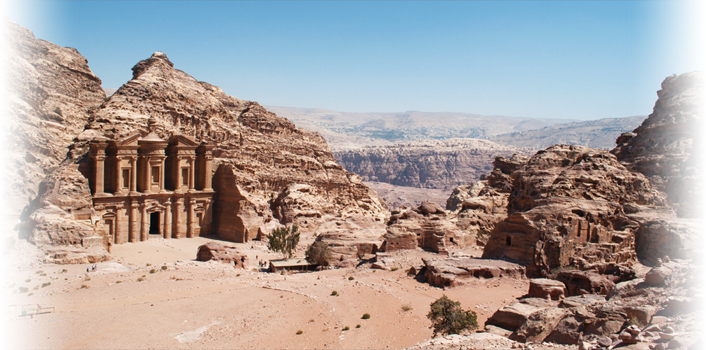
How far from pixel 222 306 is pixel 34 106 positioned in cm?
2673

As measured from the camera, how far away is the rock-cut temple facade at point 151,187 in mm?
33062

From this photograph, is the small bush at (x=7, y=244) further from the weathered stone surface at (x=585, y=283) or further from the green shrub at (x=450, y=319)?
the weathered stone surface at (x=585, y=283)

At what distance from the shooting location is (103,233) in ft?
98.9

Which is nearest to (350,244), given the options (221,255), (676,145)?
(221,255)

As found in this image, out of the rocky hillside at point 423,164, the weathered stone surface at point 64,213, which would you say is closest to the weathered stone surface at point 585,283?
the weathered stone surface at point 64,213

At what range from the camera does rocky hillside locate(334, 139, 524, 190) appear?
173613 mm

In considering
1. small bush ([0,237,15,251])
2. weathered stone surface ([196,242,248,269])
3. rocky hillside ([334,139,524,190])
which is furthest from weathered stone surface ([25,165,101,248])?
rocky hillside ([334,139,524,190])

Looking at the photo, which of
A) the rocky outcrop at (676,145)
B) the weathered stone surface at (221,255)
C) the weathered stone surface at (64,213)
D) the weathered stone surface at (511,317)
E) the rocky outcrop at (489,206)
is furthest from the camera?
the rocky outcrop at (489,206)

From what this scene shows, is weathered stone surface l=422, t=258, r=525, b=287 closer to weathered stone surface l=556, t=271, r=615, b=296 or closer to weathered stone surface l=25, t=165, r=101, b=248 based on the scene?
weathered stone surface l=556, t=271, r=615, b=296

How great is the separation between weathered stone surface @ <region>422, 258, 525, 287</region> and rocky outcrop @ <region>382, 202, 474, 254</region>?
6.11 meters

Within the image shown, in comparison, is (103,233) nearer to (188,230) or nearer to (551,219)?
(188,230)

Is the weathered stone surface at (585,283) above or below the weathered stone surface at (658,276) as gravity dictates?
below

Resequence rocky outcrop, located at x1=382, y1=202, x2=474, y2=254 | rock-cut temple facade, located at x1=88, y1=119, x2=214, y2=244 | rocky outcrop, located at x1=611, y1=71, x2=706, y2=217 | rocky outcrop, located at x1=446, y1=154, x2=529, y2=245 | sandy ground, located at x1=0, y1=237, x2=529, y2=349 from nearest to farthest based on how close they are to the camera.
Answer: sandy ground, located at x1=0, y1=237, x2=529, y2=349 < rocky outcrop, located at x1=382, y1=202, x2=474, y2=254 < rocky outcrop, located at x1=611, y1=71, x2=706, y2=217 < rock-cut temple facade, located at x1=88, y1=119, x2=214, y2=244 < rocky outcrop, located at x1=446, y1=154, x2=529, y2=245

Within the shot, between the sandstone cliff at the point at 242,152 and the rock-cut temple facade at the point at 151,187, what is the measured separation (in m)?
1.21
